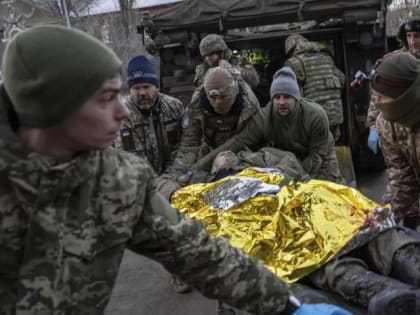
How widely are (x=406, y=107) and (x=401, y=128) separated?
0.31m

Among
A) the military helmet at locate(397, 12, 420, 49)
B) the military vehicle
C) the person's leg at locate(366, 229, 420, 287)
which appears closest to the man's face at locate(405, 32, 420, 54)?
the military helmet at locate(397, 12, 420, 49)

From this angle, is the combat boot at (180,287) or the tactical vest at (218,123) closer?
the combat boot at (180,287)

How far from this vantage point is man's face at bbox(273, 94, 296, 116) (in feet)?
12.8

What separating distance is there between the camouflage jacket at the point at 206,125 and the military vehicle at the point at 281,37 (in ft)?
5.55

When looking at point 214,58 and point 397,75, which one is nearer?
point 397,75

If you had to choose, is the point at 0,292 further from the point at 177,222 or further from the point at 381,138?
the point at 381,138

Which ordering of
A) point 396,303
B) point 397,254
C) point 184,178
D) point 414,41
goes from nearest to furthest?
point 396,303 → point 397,254 → point 184,178 → point 414,41

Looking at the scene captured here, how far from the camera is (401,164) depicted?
328 centimetres

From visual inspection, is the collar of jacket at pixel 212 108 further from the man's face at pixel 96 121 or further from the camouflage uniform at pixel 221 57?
the man's face at pixel 96 121

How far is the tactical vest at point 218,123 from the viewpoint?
3.92 meters

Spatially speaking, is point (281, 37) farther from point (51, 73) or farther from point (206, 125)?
point (51, 73)

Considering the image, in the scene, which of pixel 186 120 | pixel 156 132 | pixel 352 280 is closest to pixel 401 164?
pixel 352 280

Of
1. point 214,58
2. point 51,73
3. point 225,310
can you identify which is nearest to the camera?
point 51,73

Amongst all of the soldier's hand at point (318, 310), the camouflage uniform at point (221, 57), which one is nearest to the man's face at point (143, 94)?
the camouflage uniform at point (221, 57)
